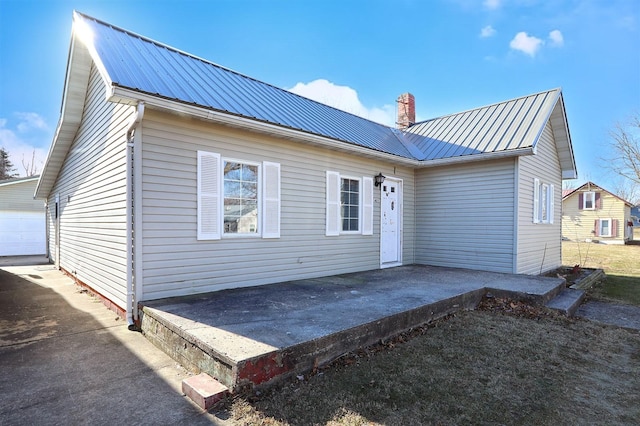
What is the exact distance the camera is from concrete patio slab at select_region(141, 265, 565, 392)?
2.82 metres

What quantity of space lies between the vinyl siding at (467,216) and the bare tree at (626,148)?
20.9m

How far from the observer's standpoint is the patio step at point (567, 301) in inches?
214

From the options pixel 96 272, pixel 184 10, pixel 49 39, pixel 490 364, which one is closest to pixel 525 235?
pixel 490 364

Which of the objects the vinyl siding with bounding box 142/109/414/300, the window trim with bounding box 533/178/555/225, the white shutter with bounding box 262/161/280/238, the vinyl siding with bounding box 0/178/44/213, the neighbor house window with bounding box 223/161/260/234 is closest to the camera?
the vinyl siding with bounding box 142/109/414/300

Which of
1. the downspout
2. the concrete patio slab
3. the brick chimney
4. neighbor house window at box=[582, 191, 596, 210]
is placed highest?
the brick chimney

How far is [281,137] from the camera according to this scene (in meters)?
6.07

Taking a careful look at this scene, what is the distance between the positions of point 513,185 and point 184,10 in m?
8.89

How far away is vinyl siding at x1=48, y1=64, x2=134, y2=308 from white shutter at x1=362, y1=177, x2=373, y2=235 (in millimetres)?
4880

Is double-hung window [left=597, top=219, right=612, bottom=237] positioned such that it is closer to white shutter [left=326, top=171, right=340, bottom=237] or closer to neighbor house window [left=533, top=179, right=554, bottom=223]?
neighbor house window [left=533, top=179, right=554, bottom=223]

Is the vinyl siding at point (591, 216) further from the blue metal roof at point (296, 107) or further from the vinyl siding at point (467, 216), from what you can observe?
the vinyl siding at point (467, 216)

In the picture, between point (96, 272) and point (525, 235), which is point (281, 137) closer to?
point (96, 272)

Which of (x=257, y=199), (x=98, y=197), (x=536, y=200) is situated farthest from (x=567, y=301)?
(x=98, y=197)

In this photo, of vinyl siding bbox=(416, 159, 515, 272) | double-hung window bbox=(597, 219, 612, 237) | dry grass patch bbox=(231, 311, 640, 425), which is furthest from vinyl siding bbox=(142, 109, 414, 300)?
double-hung window bbox=(597, 219, 612, 237)

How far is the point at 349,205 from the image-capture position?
757cm
